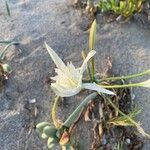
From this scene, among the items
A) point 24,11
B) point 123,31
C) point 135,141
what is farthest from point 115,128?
point 24,11

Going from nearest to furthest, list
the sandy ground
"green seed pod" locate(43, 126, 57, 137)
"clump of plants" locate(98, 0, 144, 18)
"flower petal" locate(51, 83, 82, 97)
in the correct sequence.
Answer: "flower petal" locate(51, 83, 82, 97), "green seed pod" locate(43, 126, 57, 137), the sandy ground, "clump of plants" locate(98, 0, 144, 18)

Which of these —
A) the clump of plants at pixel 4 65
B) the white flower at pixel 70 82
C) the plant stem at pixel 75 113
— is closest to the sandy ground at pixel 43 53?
the clump of plants at pixel 4 65

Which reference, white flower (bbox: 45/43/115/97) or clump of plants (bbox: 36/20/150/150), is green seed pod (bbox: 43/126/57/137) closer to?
clump of plants (bbox: 36/20/150/150)

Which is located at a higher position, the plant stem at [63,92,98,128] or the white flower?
the white flower

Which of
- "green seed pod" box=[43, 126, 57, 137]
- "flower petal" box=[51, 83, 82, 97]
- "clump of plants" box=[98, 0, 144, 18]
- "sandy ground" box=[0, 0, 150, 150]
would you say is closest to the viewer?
"flower petal" box=[51, 83, 82, 97]

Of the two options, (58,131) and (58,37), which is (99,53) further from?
(58,131)

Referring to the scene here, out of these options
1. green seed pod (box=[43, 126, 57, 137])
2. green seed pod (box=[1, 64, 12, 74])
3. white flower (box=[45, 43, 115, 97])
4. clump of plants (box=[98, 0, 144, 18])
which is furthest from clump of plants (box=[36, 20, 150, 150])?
clump of plants (box=[98, 0, 144, 18])
